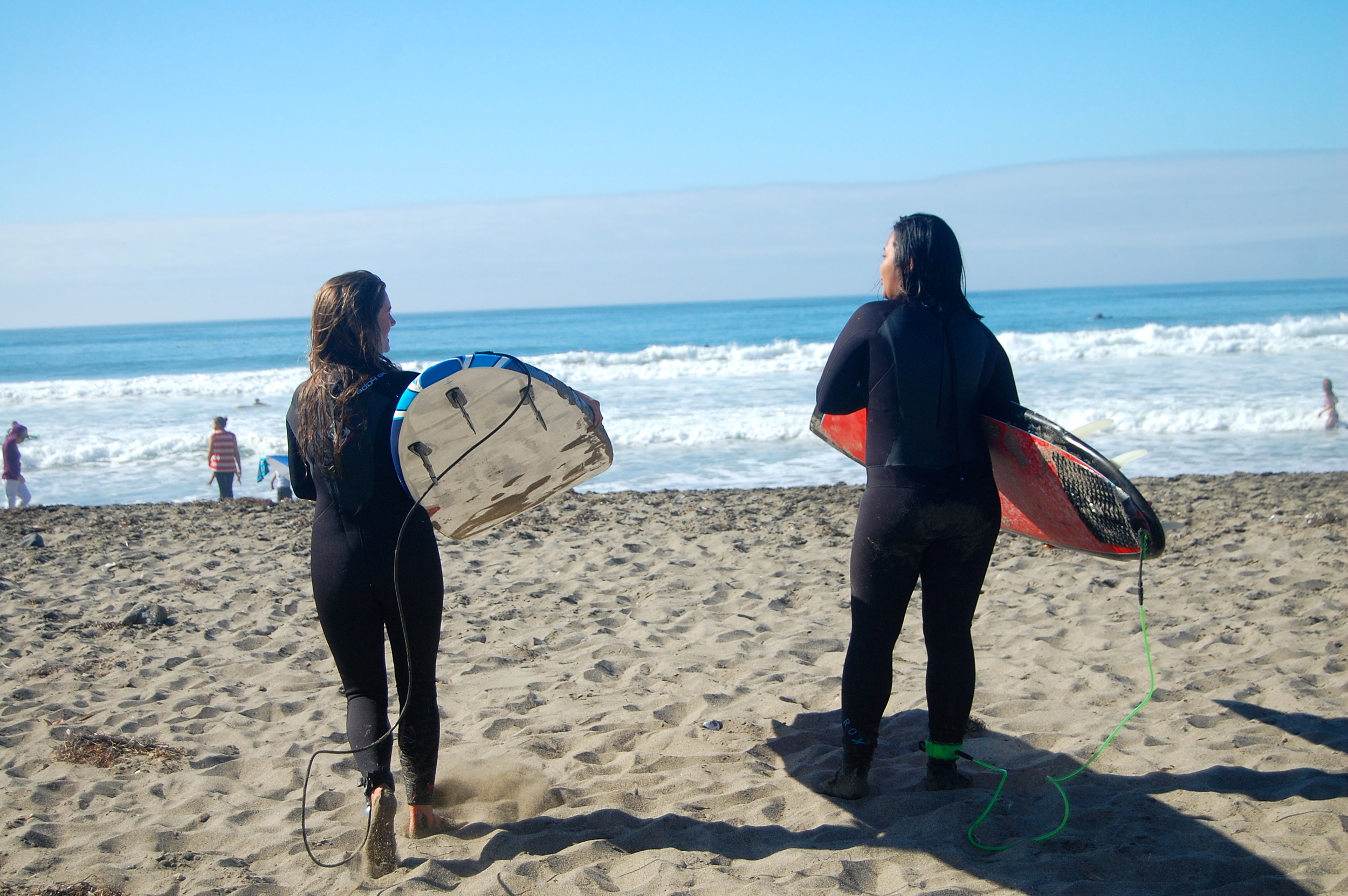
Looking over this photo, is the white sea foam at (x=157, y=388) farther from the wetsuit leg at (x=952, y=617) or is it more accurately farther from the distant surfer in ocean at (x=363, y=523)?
the wetsuit leg at (x=952, y=617)

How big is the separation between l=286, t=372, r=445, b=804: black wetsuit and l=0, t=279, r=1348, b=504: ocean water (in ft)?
26.8

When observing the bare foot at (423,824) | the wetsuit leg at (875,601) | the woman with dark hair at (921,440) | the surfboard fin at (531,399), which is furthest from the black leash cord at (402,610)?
the wetsuit leg at (875,601)

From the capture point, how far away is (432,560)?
2.64 meters

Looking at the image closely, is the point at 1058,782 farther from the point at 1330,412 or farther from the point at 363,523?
the point at 1330,412

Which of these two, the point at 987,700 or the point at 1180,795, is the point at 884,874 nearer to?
the point at 1180,795

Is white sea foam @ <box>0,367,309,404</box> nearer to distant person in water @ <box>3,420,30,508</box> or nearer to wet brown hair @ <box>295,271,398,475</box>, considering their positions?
distant person in water @ <box>3,420,30,508</box>

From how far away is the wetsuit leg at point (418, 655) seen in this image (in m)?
2.59

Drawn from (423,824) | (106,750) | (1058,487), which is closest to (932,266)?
(1058,487)

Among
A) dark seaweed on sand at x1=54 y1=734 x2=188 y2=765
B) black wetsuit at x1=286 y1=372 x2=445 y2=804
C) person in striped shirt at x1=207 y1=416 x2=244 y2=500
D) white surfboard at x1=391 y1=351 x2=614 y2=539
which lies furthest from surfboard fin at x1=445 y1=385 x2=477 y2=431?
person in striped shirt at x1=207 y1=416 x2=244 y2=500

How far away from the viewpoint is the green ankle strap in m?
2.95

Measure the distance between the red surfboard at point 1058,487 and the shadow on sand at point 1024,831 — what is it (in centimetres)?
79

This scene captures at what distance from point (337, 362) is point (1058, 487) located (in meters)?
2.32

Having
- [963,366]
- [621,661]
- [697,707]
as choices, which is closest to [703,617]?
[621,661]

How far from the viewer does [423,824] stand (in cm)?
280
